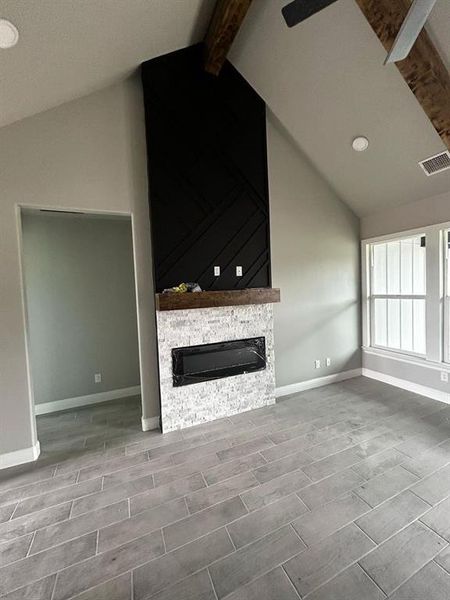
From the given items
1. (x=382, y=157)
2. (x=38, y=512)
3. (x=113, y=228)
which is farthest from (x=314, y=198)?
(x=38, y=512)

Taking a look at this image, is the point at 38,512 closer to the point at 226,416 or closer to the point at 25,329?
the point at 25,329

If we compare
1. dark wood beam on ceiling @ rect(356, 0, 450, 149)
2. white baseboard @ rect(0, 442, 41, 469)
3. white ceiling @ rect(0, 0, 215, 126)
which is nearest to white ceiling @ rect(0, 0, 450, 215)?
white ceiling @ rect(0, 0, 215, 126)

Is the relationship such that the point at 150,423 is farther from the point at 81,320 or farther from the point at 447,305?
the point at 447,305

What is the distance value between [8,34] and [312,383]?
14.5 ft

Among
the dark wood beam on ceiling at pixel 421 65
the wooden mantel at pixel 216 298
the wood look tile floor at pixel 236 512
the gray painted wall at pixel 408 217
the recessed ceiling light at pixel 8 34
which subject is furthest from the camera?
the gray painted wall at pixel 408 217

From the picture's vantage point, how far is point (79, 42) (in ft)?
6.41

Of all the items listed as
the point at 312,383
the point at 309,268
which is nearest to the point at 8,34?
the point at 309,268

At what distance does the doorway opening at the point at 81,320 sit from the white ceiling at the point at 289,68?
1.41 metres

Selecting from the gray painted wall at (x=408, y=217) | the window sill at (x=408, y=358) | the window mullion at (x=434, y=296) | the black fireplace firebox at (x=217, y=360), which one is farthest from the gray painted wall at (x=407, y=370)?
the black fireplace firebox at (x=217, y=360)

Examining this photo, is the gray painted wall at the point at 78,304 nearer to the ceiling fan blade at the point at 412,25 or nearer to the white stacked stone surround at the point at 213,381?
the white stacked stone surround at the point at 213,381

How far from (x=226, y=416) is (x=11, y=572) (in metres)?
2.02

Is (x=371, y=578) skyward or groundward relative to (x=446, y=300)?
groundward

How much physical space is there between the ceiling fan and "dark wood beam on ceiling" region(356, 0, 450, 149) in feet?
3.20

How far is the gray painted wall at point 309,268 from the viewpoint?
3.53 m
